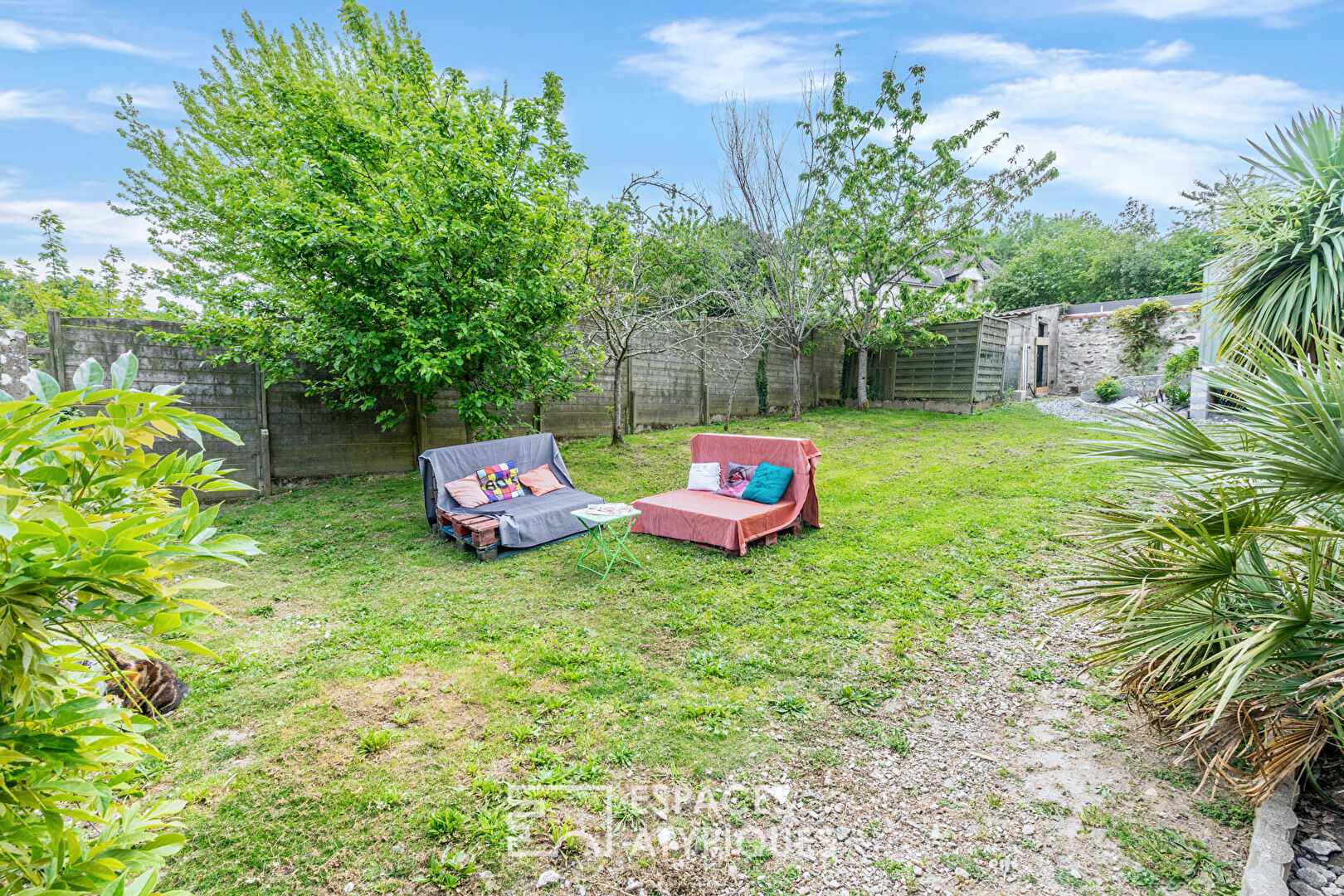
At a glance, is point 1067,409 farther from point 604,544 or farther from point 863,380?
point 604,544

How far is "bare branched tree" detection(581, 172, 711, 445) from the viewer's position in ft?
25.2

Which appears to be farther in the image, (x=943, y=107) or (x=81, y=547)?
(x=943, y=107)

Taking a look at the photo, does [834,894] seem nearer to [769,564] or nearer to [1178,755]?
[1178,755]

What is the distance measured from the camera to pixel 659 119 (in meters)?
9.69

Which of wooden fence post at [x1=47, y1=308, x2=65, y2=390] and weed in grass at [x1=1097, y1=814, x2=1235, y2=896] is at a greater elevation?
wooden fence post at [x1=47, y1=308, x2=65, y2=390]

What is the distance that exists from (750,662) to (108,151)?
51.4 ft

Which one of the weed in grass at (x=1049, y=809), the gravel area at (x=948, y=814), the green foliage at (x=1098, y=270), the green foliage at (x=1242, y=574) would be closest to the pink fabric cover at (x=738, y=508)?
the gravel area at (x=948, y=814)

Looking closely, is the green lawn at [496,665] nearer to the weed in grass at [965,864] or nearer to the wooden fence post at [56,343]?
the weed in grass at [965,864]

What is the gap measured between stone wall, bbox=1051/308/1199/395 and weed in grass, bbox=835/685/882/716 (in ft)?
54.0

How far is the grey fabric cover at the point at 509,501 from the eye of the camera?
5.19 meters

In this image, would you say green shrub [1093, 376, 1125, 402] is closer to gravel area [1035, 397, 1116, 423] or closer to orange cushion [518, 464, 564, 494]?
gravel area [1035, 397, 1116, 423]

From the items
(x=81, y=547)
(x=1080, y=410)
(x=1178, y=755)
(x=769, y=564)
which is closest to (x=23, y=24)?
(x=81, y=547)

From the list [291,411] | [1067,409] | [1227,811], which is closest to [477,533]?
[291,411]

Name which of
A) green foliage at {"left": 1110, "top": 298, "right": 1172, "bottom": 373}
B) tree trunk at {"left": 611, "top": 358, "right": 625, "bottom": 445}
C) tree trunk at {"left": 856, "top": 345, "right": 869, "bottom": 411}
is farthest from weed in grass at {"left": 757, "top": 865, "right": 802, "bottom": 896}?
green foliage at {"left": 1110, "top": 298, "right": 1172, "bottom": 373}
